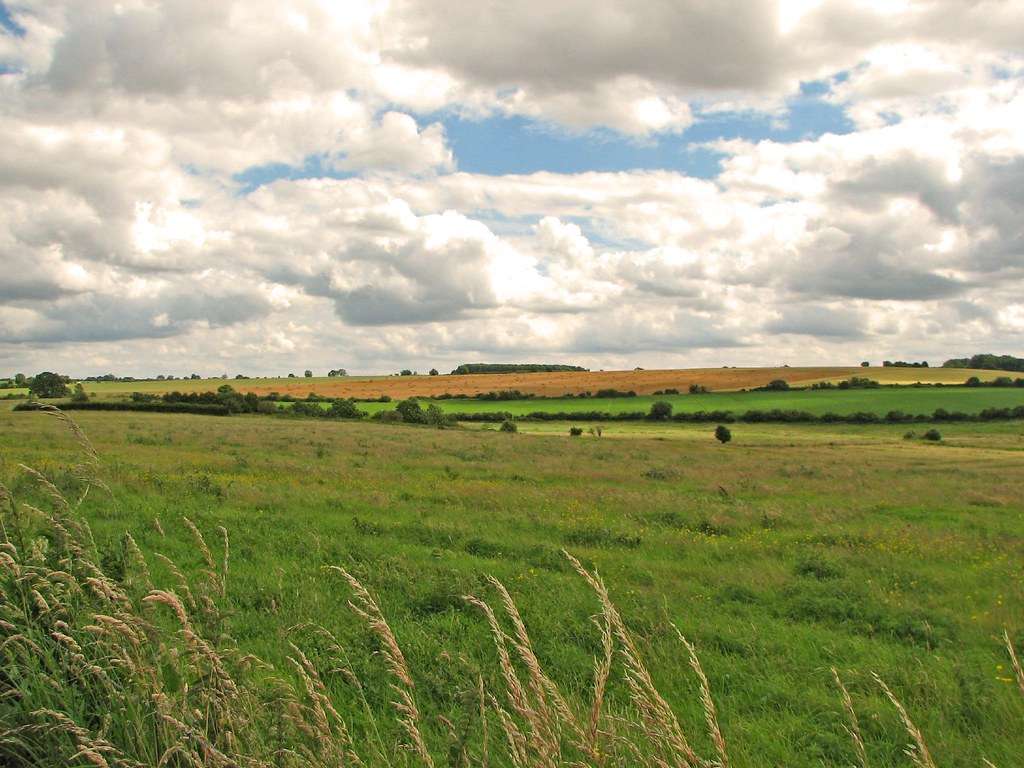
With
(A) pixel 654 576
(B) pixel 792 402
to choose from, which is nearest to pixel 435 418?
(B) pixel 792 402

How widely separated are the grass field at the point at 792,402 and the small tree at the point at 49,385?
2797cm

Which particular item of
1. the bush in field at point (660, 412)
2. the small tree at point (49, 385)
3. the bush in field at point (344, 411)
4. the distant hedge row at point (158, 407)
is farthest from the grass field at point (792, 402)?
the small tree at point (49, 385)

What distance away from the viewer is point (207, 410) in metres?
80.9

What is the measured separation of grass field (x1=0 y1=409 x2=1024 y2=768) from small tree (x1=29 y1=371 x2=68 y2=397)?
236ft

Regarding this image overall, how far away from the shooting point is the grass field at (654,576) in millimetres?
6719

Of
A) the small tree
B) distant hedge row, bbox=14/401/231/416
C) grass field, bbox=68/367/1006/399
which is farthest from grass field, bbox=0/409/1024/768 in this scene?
grass field, bbox=68/367/1006/399

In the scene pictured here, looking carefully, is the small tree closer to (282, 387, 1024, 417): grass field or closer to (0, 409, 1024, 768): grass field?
(282, 387, 1024, 417): grass field

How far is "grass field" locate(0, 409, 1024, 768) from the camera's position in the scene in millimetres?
6719

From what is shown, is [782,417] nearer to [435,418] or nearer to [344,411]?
[435,418]

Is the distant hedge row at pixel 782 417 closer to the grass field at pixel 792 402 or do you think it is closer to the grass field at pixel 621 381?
the grass field at pixel 792 402

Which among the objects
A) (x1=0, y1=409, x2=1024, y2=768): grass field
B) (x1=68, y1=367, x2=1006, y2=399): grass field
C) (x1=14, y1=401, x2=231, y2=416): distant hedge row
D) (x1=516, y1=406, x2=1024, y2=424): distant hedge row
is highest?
(x1=68, y1=367, x2=1006, y2=399): grass field

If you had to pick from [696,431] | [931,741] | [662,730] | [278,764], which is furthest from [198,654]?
[696,431]

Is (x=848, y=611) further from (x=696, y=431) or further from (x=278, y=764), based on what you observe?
(x=696, y=431)

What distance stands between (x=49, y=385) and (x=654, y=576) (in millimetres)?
102485
